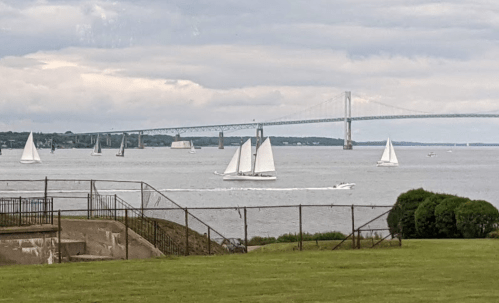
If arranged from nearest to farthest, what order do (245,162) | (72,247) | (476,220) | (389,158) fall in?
(476,220)
(72,247)
(245,162)
(389,158)

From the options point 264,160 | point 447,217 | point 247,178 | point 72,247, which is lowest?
point 247,178

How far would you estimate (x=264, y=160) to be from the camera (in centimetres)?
11200

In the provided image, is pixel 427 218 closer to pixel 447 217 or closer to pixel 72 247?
pixel 447 217

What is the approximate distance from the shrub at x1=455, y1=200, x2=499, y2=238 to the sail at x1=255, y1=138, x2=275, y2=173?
7946cm

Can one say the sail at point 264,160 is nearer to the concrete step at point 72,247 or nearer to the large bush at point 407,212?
the large bush at point 407,212

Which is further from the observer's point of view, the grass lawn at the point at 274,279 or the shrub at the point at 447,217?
the shrub at the point at 447,217

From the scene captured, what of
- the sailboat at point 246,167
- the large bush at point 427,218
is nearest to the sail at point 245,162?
the sailboat at point 246,167

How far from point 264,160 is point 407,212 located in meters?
79.3

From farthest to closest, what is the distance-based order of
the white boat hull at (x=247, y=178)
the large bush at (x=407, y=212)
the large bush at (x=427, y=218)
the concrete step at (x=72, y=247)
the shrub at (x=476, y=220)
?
the white boat hull at (x=247, y=178), the large bush at (x=407, y=212), the large bush at (x=427, y=218), the concrete step at (x=72, y=247), the shrub at (x=476, y=220)

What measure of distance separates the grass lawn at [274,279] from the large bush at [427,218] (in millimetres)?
7016

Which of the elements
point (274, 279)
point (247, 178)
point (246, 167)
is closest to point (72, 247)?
point (274, 279)

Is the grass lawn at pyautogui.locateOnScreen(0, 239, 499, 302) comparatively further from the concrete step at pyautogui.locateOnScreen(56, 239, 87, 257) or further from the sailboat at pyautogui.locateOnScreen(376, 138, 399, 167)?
the sailboat at pyautogui.locateOnScreen(376, 138, 399, 167)

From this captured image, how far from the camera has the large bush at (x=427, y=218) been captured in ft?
101

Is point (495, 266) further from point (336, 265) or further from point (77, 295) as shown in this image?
point (77, 295)
